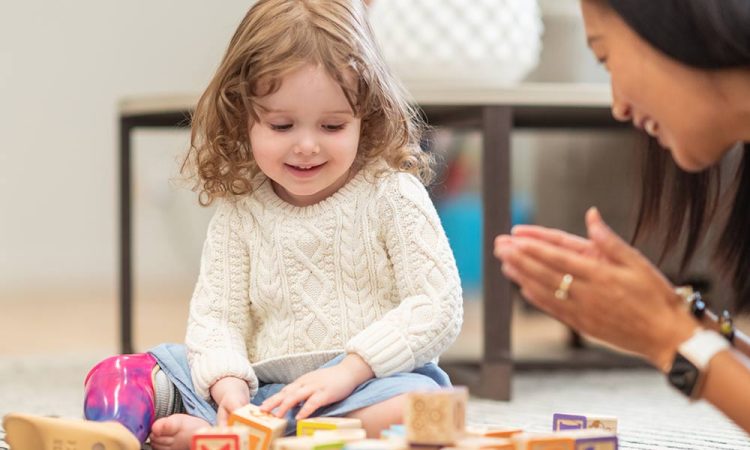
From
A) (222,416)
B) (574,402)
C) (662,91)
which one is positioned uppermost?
(662,91)

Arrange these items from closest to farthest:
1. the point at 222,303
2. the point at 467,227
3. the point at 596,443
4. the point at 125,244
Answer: the point at 596,443 → the point at 222,303 → the point at 125,244 → the point at 467,227

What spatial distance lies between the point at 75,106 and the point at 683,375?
291 cm

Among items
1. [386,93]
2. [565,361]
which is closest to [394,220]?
[386,93]

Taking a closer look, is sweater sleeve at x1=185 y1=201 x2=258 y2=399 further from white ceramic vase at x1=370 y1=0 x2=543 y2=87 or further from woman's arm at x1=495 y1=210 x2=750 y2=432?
white ceramic vase at x1=370 y1=0 x2=543 y2=87

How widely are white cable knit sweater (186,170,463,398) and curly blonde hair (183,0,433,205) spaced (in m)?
0.04

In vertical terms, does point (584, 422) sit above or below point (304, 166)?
below

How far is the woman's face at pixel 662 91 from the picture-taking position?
0.87 m

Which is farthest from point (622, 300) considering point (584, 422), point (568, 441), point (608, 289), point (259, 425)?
point (259, 425)

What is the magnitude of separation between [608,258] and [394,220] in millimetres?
416

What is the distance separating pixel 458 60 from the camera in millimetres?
1900

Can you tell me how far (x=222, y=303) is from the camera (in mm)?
1281

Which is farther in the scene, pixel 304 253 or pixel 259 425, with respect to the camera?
pixel 304 253

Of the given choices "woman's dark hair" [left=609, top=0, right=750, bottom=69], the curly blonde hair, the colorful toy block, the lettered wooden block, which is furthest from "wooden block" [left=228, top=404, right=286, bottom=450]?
"woman's dark hair" [left=609, top=0, right=750, bottom=69]

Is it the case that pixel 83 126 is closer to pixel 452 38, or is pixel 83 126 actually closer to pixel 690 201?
pixel 452 38
